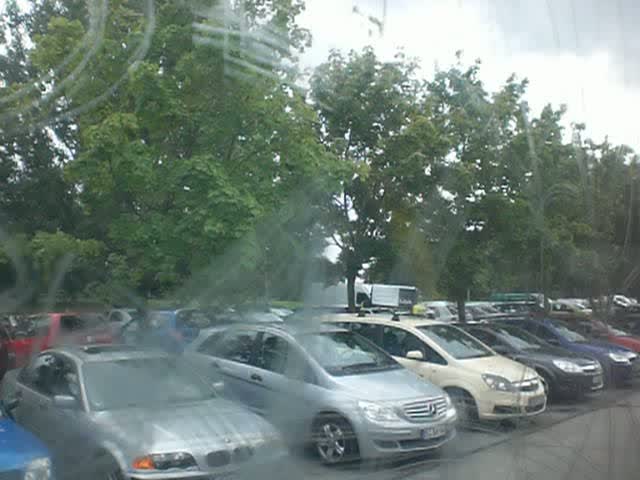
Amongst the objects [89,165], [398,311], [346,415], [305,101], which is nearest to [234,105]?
[305,101]

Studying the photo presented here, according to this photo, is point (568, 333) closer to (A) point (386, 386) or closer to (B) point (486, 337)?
(B) point (486, 337)

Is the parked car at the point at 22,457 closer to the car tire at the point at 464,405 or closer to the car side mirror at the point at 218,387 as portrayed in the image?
the car side mirror at the point at 218,387

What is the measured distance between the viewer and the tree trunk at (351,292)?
20.9 ft

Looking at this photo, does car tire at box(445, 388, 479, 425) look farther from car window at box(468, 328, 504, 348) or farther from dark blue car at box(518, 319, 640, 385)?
dark blue car at box(518, 319, 640, 385)

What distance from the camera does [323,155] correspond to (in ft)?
18.9

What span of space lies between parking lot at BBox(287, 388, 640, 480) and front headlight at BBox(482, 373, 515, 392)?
1.20ft

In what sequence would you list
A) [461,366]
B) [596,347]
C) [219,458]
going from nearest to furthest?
[219,458] → [461,366] → [596,347]

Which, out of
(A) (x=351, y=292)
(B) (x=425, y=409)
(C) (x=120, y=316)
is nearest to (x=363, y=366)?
(B) (x=425, y=409)

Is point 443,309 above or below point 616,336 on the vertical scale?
above

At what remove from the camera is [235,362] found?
5469 millimetres

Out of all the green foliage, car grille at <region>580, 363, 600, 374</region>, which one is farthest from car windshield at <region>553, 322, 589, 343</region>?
the green foliage

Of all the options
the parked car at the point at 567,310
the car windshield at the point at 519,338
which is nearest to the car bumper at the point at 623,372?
the car windshield at the point at 519,338

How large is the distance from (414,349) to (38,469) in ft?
14.4

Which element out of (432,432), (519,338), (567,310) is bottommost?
(432,432)
